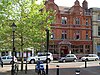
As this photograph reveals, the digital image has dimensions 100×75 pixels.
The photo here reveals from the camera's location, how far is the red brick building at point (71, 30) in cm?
5459

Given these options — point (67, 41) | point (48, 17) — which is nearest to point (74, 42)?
point (67, 41)

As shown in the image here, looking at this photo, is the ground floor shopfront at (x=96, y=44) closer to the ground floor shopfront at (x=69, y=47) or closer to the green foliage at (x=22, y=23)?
the ground floor shopfront at (x=69, y=47)

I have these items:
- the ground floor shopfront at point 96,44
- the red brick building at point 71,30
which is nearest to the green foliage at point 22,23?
the red brick building at point 71,30

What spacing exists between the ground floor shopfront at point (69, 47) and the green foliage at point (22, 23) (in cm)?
2565

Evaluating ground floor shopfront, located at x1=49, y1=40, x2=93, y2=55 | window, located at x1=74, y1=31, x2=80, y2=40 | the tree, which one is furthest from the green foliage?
window, located at x1=74, y1=31, x2=80, y2=40

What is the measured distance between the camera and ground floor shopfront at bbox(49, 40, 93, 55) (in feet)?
178

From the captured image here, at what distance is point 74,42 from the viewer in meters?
→ 56.0

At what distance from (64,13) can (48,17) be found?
27.6 meters

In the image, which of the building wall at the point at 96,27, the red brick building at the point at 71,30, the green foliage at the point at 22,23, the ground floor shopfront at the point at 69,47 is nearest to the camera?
the green foliage at the point at 22,23

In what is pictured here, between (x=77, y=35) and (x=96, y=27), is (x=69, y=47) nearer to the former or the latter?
(x=77, y=35)

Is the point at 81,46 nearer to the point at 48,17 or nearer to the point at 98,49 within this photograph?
the point at 98,49

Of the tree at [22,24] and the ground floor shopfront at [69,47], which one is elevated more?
the tree at [22,24]

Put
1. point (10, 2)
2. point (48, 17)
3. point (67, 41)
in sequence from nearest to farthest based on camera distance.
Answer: point (10, 2) → point (48, 17) → point (67, 41)

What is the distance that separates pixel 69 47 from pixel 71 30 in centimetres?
372
